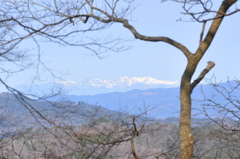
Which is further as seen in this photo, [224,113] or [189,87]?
[224,113]

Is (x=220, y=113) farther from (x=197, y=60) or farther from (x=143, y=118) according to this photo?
(x=143, y=118)

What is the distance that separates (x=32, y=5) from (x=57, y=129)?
5.28 feet

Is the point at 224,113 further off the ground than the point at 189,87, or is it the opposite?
the point at 189,87

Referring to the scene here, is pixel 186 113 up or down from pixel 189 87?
down

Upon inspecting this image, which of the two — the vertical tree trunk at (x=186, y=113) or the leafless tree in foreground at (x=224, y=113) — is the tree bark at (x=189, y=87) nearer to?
the vertical tree trunk at (x=186, y=113)

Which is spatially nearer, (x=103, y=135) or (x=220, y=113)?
(x=103, y=135)

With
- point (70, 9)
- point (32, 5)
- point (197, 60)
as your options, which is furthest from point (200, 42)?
point (32, 5)

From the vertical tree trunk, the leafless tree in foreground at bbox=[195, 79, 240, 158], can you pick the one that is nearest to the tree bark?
the vertical tree trunk

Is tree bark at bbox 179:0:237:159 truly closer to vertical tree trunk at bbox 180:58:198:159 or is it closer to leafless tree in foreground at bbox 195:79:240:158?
vertical tree trunk at bbox 180:58:198:159

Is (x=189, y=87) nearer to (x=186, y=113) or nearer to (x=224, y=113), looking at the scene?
(x=186, y=113)

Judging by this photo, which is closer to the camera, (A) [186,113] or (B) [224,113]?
(A) [186,113]

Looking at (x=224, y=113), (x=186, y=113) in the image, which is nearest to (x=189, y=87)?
(x=186, y=113)

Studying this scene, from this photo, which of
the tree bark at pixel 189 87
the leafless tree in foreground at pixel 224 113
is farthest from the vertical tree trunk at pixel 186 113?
the leafless tree in foreground at pixel 224 113

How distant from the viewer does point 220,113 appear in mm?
4168
